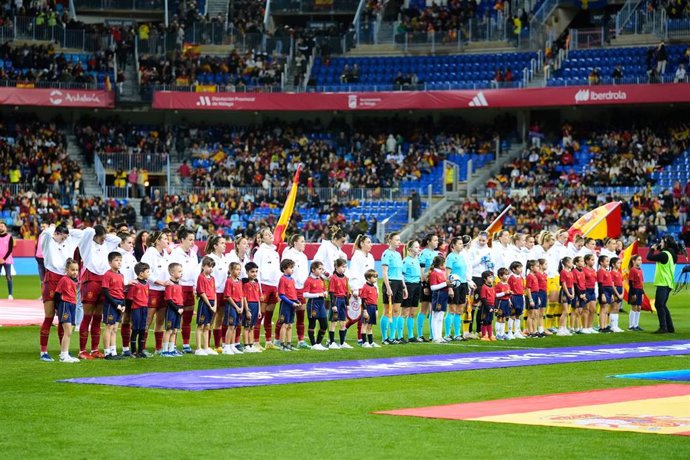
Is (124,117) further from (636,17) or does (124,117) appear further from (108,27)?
(636,17)

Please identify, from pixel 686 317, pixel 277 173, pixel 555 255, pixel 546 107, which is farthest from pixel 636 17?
pixel 555 255

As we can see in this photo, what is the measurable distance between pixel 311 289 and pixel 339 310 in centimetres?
71

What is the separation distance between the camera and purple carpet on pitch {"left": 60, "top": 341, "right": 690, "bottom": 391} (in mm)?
15438

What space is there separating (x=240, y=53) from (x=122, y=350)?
39037 mm

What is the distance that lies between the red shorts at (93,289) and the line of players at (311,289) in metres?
0.01

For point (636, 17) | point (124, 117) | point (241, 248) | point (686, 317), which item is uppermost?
point (636, 17)

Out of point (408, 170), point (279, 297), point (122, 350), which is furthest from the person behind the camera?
point (408, 170)

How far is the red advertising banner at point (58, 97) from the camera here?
5172 centimetres

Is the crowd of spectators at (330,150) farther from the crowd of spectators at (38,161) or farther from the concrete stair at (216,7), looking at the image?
the concrete stair at (216,7)

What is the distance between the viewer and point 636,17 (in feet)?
172

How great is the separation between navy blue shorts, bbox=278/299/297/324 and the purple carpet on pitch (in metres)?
2.09

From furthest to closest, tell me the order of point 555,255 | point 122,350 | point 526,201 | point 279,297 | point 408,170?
point 408,170 < point 526,201 < point 555,255 < point 279,297 < point 122,350

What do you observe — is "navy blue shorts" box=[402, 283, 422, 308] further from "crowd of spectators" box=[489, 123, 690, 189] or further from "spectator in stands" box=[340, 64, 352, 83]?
"spectator in stands" box=[340, 64, 352, 83]

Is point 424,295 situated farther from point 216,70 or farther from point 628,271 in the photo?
point 216,70
